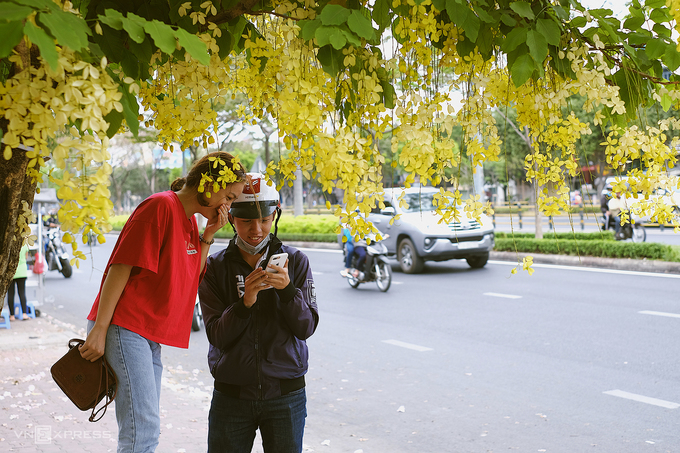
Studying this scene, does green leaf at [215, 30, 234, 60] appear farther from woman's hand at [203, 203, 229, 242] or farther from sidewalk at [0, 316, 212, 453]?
sidewalk at [0, 316, 212, 453]

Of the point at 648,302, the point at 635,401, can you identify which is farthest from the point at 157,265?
the point at 648,302

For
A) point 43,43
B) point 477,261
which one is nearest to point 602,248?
point 477,261

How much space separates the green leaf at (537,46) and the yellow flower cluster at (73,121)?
1234 millimetres

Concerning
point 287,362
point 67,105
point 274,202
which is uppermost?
point 67,105

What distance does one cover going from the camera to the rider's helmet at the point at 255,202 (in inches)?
104

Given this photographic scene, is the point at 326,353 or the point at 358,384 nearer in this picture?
the point at 358,384

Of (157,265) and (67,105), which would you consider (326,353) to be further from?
(67,105)

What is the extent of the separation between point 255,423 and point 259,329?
15.1 inches

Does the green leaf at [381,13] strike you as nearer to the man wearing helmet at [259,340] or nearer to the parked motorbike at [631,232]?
the man wearing helmet at [259,340]

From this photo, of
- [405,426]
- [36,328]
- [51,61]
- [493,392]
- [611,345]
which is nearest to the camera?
[51,61]

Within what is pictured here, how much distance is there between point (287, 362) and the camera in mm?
2613

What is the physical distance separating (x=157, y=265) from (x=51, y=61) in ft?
4.67

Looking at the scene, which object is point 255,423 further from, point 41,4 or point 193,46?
point 41,4

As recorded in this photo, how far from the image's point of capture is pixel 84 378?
2.49 meters
